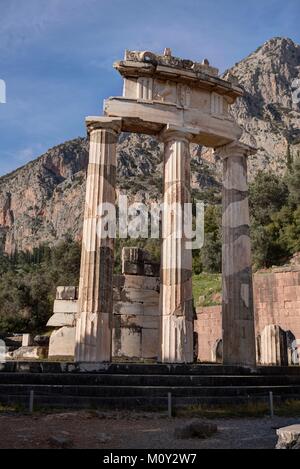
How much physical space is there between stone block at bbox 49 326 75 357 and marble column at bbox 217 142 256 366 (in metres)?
6.87

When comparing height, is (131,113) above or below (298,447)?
above

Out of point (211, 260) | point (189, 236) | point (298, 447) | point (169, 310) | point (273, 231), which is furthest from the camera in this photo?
point (211, 260)

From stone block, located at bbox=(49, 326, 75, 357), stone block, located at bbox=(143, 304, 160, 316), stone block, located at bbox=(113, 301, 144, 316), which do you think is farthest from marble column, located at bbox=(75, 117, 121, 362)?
stone block, located at bbox=(143, 304, 160, 316)

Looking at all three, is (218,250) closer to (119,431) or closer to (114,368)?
(114,368)

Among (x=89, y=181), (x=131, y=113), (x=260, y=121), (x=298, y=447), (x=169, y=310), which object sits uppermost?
(x=260, y=121)

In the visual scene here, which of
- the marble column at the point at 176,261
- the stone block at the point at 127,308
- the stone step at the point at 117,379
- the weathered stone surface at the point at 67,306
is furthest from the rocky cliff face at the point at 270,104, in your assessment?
the stone step at the point at 117,379

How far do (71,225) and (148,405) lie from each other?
123035mm

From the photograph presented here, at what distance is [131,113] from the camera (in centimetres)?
1744

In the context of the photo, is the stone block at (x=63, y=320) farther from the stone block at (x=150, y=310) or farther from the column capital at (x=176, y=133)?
the column capital at (x=176, y=133)

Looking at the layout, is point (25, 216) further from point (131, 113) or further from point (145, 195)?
point (131, 113)

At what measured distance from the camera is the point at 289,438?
678 cm

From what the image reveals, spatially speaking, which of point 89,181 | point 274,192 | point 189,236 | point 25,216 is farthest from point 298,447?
point 25,216

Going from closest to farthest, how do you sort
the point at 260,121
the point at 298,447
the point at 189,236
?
the point at 298,447 → the point at 189,236 → the point at 260,121

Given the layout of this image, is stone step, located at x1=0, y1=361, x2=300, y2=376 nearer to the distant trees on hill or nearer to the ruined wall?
the ruined wall
